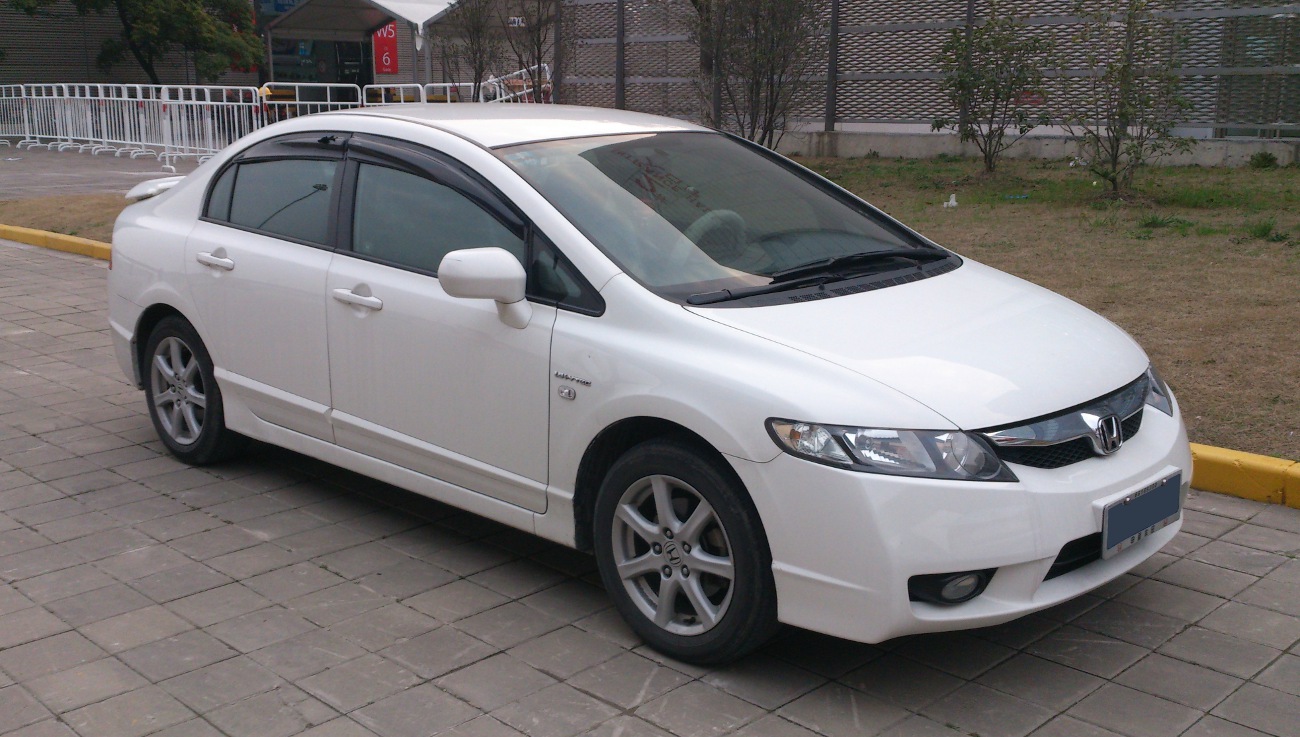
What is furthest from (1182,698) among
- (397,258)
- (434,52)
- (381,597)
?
(434,52)

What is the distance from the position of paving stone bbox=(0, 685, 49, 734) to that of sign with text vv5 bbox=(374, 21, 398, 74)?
3232 cm

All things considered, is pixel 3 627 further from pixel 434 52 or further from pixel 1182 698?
pixel 434 52

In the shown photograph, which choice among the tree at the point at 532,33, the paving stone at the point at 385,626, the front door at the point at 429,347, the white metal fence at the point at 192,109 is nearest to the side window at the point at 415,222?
the front door at the point at 429,347

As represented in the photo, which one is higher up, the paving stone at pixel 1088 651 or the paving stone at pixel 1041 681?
the paving stone at pixel 1088 651

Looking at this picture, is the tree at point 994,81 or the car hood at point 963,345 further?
the tree at point 994,81

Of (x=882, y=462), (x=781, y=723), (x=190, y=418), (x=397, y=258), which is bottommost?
(x=781, y=723)

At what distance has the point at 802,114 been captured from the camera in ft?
57.7

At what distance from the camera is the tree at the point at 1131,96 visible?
11547 millimetres

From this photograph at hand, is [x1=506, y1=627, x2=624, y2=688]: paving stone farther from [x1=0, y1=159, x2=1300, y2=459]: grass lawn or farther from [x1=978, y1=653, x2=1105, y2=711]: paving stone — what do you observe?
[x1=0, y1=159, x2=1300, y2=459]: grass lawn

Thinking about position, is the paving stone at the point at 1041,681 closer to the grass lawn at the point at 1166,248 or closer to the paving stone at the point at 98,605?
the grass lawn at the point at 1166,248

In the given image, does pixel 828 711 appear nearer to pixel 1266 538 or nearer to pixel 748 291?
pixel 748 291

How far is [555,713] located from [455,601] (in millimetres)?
887

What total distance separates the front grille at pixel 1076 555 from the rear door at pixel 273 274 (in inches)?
110

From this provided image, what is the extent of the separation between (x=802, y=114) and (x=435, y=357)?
46.2 ft
